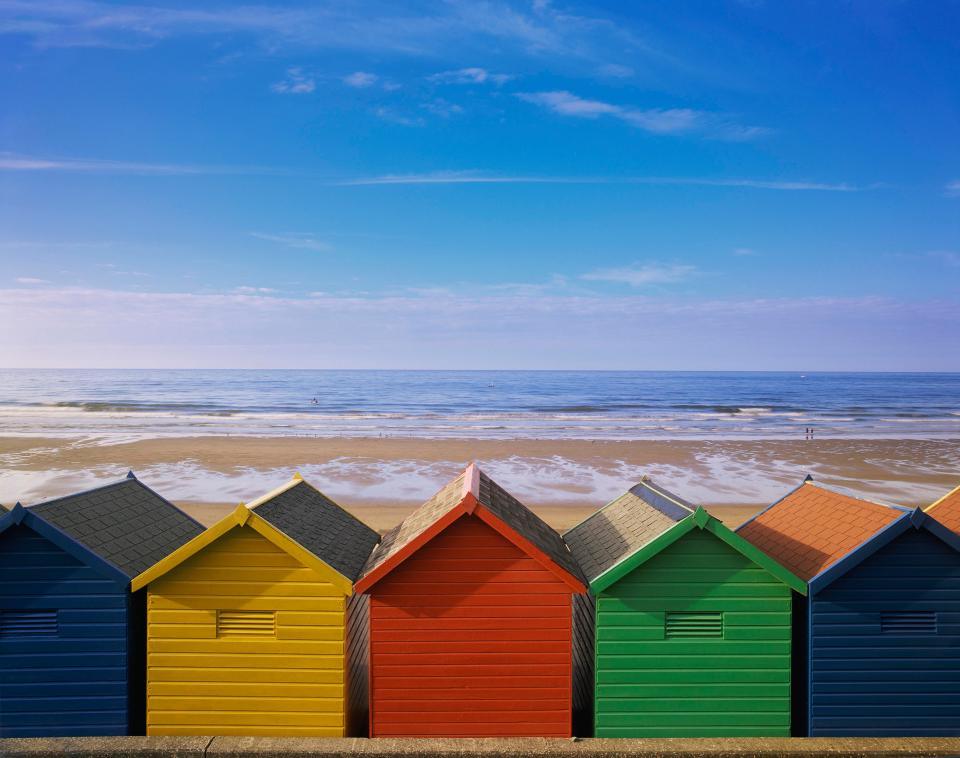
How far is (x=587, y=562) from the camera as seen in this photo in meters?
7.19

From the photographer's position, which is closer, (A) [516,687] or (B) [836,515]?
(A) [516,687]

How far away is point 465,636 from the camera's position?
21.0 ft

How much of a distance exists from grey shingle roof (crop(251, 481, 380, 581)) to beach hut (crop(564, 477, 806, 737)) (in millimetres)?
2877

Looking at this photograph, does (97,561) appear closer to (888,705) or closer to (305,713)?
(305,713)

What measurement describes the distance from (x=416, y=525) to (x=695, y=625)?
3292mm

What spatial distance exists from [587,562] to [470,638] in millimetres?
1705

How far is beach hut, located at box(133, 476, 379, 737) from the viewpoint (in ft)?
20.6

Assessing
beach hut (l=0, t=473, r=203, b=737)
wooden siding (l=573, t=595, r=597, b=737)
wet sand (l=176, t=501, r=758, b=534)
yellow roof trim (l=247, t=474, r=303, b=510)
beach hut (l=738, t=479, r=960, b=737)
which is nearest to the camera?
beach hut (l=0, t=473, r=203, b=737)

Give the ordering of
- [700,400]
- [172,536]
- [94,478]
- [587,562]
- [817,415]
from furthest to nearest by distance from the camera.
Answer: [700,400]
[817,415]
[94,478]
[172,536]
[587,562]

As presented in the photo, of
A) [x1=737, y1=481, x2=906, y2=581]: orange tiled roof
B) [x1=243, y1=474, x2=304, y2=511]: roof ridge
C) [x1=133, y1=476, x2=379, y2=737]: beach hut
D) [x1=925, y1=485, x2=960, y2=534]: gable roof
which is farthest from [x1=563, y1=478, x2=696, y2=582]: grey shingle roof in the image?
[x1=243, y1=474, x2=304, y2=511]: roof ridge

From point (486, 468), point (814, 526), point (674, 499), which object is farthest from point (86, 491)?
point (486, 468)

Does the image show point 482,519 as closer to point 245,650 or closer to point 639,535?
point 639,535

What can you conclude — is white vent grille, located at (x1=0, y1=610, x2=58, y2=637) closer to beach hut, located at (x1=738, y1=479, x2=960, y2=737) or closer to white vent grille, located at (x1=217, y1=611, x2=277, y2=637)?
white vent grille, located at (x1=217, y1=611, x2=277, y2=637)

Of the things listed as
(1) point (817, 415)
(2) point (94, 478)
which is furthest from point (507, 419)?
(2) point (94, 478)
